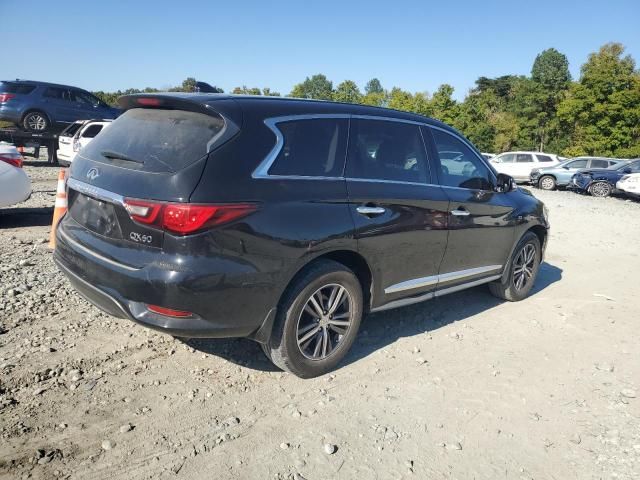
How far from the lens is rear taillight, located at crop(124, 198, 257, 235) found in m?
2.82

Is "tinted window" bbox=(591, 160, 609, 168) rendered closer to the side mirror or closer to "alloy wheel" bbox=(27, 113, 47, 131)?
the side mirror

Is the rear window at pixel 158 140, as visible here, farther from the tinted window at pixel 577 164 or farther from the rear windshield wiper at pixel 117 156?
the tinted window at pixel 577 164

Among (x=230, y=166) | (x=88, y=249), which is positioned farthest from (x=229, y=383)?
(x=230, y=166)

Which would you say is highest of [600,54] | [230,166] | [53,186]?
[600,54]

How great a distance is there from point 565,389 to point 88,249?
11.6ft

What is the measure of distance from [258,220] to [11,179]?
6.05 metres

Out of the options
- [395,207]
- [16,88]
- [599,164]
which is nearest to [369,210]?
[395,207]

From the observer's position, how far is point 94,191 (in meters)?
3.23

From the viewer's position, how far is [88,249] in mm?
3256

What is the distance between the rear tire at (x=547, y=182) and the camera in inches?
920

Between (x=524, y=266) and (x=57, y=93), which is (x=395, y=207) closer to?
(x=524, y=266)

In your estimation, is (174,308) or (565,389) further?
(565,389)

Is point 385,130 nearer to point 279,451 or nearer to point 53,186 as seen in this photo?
point 279,451

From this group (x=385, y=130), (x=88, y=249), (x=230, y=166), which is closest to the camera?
(x=230, y=166)
